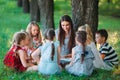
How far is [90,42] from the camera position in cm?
916

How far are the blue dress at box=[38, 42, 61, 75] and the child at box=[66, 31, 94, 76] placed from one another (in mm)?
359

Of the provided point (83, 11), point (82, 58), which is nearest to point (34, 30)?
point (83, 11)

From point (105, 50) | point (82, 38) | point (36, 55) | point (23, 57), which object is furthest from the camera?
point (105, 50)

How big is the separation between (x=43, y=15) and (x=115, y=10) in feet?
58.3

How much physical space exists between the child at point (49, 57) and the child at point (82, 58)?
1.25ft

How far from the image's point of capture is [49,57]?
8516mm

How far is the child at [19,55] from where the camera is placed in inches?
347

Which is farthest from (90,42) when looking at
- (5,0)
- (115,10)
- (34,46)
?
(5,0)

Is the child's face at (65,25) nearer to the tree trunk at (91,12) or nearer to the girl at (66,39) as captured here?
the girl at (66,39)

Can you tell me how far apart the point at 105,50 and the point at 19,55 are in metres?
2.02

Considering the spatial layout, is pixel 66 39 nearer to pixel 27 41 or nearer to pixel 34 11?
pixel 27 41

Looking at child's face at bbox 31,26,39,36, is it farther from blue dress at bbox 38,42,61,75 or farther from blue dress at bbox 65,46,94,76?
blue dress at bbox 65,46,94,76

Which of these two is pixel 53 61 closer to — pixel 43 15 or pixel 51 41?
pixel 51 41

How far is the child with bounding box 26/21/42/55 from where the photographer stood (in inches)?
388
